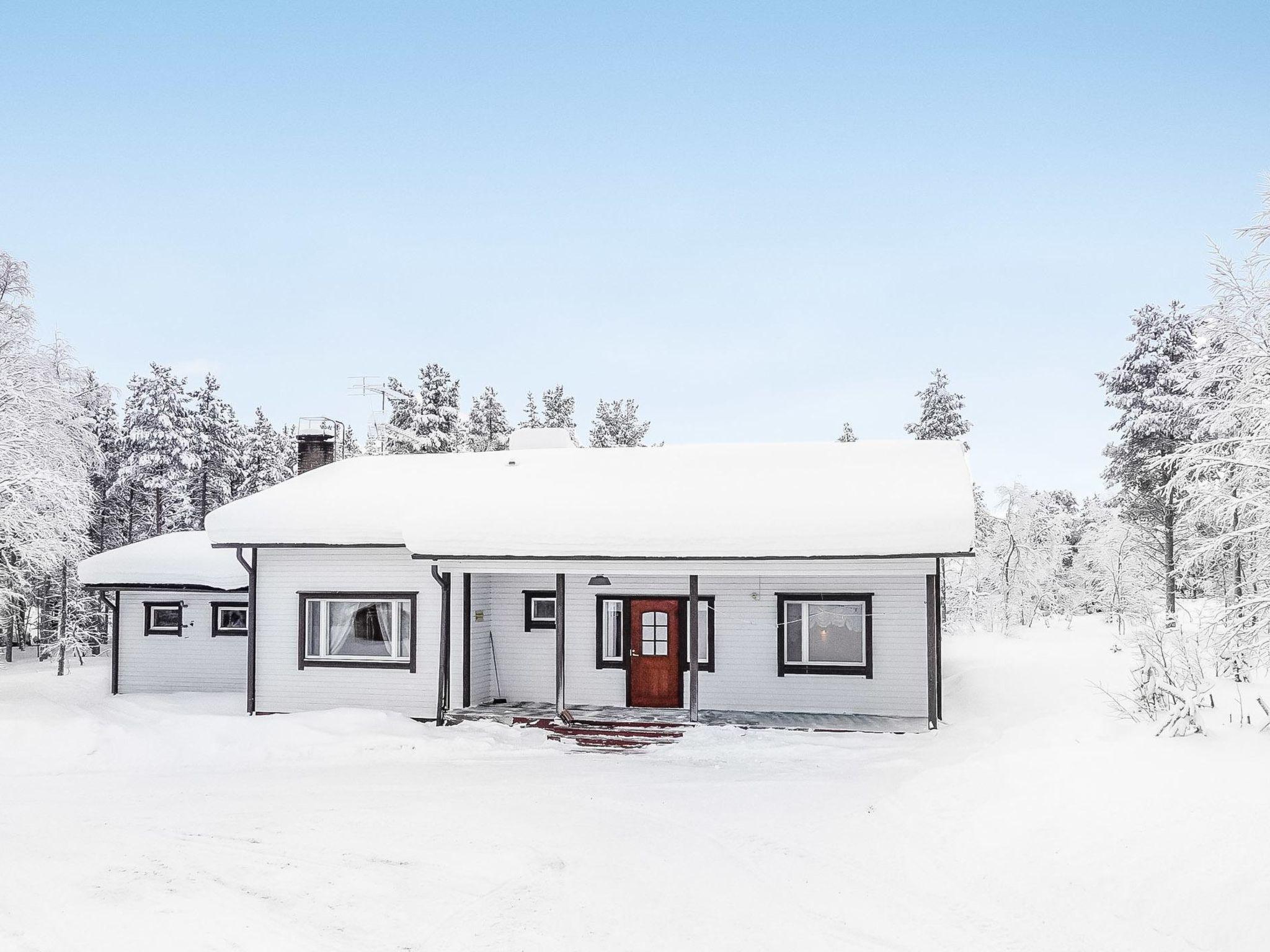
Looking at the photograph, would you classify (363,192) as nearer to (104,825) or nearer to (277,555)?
(277,555)

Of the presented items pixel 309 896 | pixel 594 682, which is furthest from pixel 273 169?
pixel 309 896

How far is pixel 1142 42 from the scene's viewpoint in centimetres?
1838

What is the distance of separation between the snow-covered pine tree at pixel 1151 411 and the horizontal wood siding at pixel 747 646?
16.3 m

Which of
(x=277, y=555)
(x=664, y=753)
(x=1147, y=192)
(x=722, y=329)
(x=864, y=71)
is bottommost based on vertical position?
(x=664, y=753)

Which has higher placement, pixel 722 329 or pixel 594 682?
pixel 722 329

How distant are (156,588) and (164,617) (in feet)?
2.47

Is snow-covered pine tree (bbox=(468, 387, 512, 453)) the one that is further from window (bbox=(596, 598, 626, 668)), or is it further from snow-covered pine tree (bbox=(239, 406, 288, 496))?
window (bbox=(596, 598, 626, 668))

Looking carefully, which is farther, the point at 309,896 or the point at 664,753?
the point at 664,753

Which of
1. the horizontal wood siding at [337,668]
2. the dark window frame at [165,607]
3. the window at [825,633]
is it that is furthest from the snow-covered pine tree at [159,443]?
the window at [825,633]

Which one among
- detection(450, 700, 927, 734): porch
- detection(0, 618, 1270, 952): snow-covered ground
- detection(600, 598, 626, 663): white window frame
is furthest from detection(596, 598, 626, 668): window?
detection(0, 618, 1270, 952): snow-covered ground

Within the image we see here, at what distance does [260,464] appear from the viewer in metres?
43.8

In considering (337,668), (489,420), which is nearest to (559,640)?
(337,668)

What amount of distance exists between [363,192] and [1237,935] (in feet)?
117

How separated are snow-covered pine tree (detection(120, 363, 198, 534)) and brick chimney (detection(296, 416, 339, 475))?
16.4 meters
